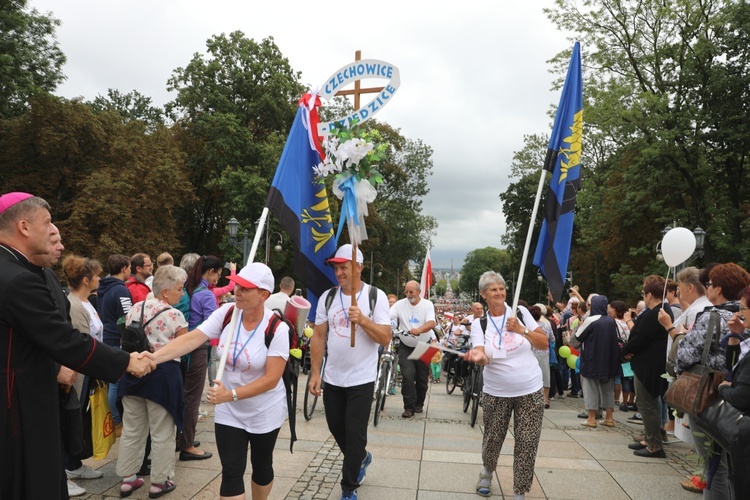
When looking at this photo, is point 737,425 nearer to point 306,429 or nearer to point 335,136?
point 335,136

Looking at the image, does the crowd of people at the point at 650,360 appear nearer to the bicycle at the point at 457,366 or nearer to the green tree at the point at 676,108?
the bicycle at the point at 457,366

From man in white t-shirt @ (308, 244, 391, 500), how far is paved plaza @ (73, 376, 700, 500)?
2.09ft

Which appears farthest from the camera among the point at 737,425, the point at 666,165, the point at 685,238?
the point at 666,165

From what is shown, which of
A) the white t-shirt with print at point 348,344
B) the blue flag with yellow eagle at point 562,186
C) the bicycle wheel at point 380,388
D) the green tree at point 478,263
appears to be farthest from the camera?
the green tree at point 478,263

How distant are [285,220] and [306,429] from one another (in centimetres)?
350

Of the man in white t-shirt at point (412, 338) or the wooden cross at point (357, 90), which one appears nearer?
the wooden cross at point (357, 90)

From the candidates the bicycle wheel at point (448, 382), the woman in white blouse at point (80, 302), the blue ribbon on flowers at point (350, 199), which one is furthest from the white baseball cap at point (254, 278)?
the bicycle wheel at point (448, 382)

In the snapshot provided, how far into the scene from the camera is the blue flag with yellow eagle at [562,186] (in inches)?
216

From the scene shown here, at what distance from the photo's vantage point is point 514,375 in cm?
471

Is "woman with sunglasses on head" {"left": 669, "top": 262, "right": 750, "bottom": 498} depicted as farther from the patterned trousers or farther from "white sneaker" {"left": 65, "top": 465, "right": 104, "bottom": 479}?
"white sneaker" {"left": 65, "top": 465, "right": 104, "bottom": 479}

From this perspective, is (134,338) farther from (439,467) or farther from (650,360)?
(650,360)

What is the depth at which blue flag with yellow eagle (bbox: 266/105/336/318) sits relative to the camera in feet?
16.5

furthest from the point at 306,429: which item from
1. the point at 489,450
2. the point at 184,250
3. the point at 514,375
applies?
Result: the point at 184,250

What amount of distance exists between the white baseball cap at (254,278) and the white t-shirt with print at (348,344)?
1099 millimetres
